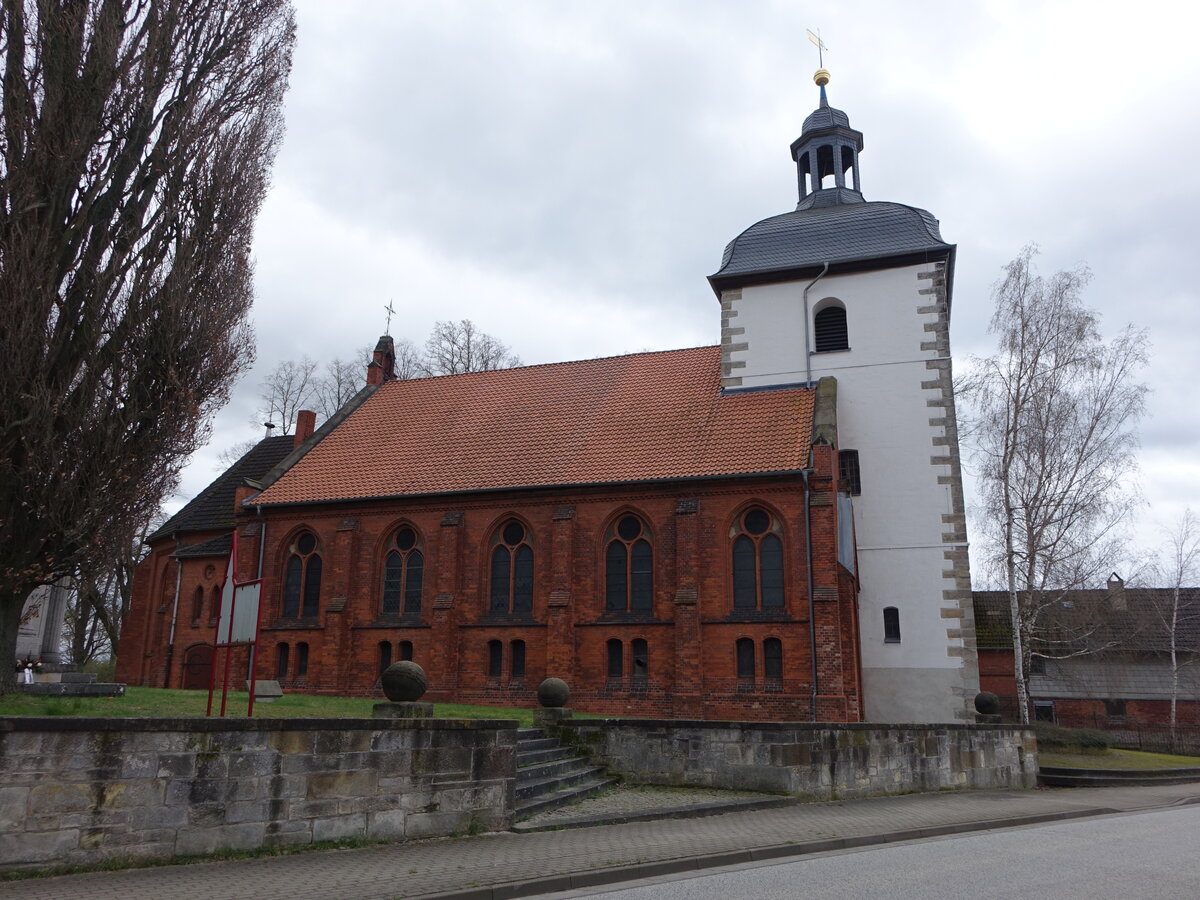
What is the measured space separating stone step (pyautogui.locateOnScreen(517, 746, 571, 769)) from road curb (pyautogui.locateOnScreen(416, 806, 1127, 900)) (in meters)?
4.52

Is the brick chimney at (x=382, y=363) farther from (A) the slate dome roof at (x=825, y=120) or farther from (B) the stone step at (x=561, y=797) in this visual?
(B) the stone step at (x=561, y=797)

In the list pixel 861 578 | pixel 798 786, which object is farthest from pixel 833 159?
pixel 798 786

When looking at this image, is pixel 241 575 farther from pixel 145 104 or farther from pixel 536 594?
pixel 145 104


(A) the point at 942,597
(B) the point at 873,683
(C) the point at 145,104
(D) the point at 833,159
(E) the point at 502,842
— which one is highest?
(D) the point at 833,159

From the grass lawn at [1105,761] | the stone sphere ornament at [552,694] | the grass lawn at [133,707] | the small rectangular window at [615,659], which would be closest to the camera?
the grass lawn at [133,707]

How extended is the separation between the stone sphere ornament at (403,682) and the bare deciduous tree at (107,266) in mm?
4241

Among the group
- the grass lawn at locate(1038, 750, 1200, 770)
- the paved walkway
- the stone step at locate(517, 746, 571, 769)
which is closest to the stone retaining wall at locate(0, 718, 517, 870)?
the paved walkway

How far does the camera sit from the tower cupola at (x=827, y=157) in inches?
1144

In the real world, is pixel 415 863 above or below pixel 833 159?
below

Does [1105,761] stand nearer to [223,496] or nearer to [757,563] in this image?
[757,563]

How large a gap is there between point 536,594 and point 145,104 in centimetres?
1456

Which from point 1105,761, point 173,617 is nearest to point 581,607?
point 173,617

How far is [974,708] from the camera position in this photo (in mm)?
22531

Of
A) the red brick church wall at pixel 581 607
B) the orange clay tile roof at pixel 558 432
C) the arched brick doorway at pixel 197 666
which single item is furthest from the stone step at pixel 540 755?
the arched brick doorway at pixel 197 666
